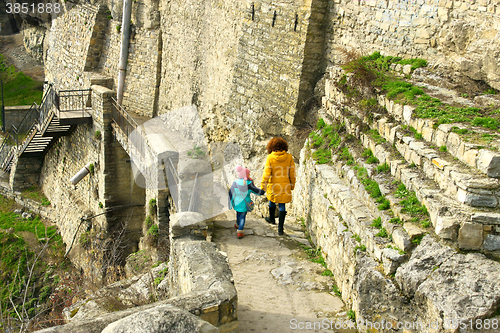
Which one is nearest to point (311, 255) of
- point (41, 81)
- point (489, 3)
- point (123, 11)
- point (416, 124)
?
point (416, 124)

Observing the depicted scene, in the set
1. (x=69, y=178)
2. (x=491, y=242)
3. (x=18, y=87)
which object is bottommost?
(x=69, y=178)

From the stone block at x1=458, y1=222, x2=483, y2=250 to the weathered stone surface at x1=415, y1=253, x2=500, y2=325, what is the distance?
71 millimetres

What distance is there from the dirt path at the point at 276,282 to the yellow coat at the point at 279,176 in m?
0.64

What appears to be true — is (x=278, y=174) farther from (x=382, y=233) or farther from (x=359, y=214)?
Answer: (x=382, y=233)

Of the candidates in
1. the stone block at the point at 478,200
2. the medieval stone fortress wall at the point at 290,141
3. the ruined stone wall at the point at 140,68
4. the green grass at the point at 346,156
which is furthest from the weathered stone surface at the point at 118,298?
the ruined stone wall at the point at 140,68

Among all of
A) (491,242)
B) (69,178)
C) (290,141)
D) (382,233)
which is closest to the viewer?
(491,242)

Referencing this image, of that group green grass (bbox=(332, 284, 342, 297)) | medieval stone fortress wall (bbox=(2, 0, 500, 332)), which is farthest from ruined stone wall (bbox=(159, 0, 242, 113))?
green grass (bbox=(332, 284, 342, 297))

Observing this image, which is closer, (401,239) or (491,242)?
(491,242)

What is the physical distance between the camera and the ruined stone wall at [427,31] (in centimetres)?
525

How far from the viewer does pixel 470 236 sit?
3.46 meters

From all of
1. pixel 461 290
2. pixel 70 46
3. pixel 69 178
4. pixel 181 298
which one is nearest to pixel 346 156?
pixel 461 290

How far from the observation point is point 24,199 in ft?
47.0

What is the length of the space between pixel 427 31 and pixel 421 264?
12.7 feet

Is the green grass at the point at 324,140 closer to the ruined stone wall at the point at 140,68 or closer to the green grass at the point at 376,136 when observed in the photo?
the green grass at the point at 376,136
